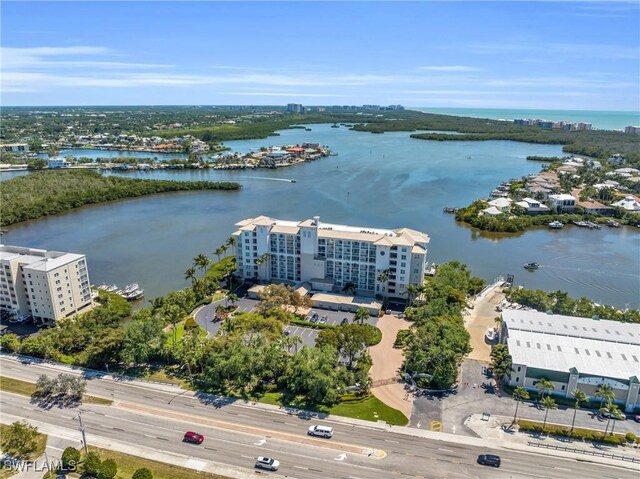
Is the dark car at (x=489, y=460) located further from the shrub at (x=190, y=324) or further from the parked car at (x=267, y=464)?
the shrub at (x=190, y=324)

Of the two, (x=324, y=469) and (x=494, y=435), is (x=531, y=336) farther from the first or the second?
(x=324, y=469)

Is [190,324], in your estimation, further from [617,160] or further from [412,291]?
[617,160]

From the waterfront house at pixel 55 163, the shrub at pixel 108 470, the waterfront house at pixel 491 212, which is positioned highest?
the waterfront house at pixel 55 163

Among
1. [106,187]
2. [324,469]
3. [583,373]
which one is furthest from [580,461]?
[106,187]

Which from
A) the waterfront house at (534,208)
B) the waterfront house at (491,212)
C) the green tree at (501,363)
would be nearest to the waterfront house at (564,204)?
the waterfront house at (534,208)

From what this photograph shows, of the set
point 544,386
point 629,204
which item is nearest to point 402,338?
point 544,386

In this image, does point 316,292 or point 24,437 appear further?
point 316,292
